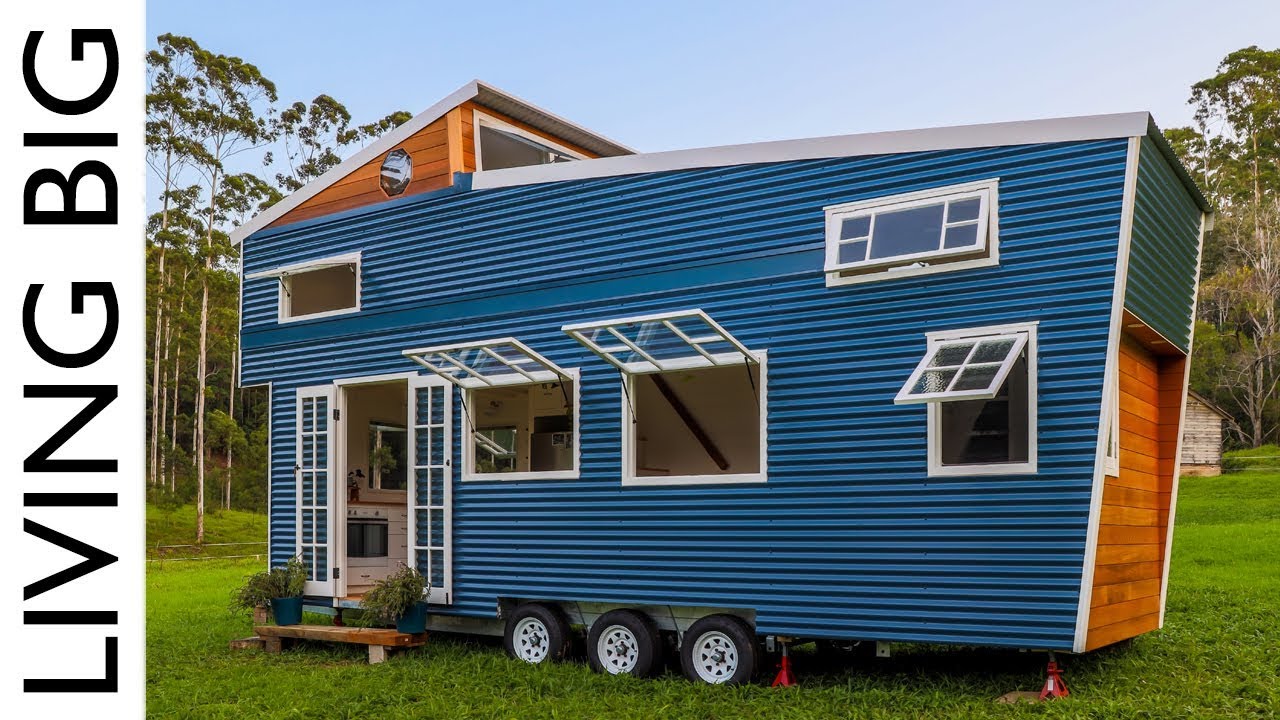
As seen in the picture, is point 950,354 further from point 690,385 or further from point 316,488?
point 316,488

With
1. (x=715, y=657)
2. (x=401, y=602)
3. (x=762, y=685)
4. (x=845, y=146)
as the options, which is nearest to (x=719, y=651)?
(x=715, y=657)

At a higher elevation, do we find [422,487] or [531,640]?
[422,487]

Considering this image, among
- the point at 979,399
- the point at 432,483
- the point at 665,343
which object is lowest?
the point at 432,483

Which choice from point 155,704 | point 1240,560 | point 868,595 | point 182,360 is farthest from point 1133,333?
point 182,360

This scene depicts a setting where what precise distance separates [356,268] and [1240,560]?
44.5 feet

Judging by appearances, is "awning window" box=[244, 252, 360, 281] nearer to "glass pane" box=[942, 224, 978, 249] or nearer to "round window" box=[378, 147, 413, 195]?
"round window" box=[378, 147, 413, 195]

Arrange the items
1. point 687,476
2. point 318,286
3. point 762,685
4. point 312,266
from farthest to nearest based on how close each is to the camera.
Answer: point 318,286, point 312,266, point 687,476, point 762,685

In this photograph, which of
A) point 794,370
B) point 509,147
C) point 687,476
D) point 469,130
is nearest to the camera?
point 794,370

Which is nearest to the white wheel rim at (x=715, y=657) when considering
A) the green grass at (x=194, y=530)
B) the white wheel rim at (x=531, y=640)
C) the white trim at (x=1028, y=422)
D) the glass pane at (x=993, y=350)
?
the white wheel rim at (x=531, y=640)

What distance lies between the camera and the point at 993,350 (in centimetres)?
825

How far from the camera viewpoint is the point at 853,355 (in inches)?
353

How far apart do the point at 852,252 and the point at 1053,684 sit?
11.3 ft

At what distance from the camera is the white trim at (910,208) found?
8.44 meters

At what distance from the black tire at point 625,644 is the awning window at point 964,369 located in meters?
3.10
